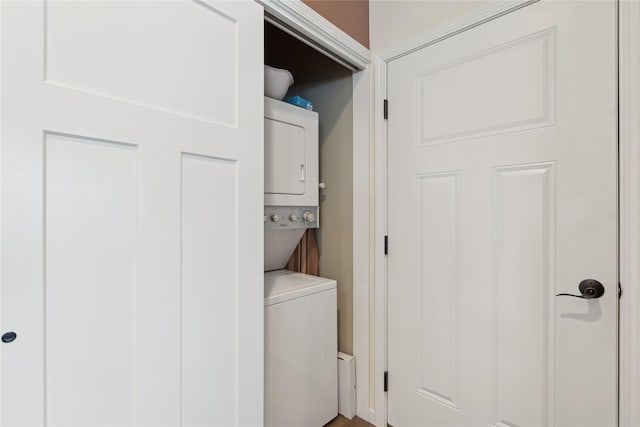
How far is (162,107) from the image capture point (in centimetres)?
97

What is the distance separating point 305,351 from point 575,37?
1821mm

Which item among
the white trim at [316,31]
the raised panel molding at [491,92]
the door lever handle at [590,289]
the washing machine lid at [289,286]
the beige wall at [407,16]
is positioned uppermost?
the beige wall at [407,16]

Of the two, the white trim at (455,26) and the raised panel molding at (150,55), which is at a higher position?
the white trim at (455,26)

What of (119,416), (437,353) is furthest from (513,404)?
(119,416)

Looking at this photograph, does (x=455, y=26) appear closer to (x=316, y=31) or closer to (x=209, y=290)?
(x=316, y=31)

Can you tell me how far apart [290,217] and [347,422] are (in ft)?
4.19

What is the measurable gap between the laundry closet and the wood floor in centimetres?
8

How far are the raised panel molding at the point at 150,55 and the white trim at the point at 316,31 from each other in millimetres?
263

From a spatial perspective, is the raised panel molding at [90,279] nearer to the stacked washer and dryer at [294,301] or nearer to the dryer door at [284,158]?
the stacked washer and dryer at [294,301]

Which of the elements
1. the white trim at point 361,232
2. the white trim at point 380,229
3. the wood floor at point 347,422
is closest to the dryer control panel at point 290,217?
the white trim at point 361,232

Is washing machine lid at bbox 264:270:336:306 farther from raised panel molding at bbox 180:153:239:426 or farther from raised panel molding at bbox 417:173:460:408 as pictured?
raised panel molding at bbox 417:173:460:408

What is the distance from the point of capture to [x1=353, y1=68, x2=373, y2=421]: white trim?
1.84m

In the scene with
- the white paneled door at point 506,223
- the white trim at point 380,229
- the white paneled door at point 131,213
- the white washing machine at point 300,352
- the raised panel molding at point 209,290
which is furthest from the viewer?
the white trim at point 380,229

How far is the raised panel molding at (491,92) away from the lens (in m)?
1.25
